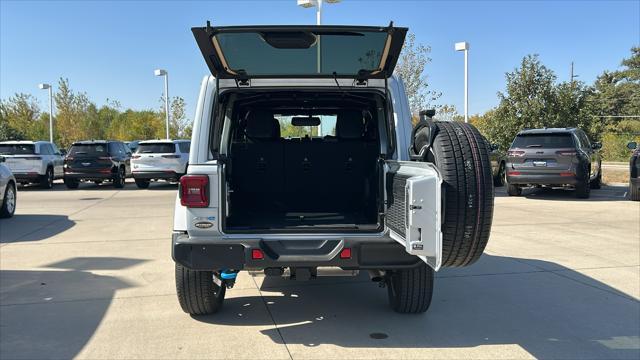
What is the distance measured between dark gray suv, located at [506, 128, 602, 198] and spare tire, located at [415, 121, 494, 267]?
10.8 m

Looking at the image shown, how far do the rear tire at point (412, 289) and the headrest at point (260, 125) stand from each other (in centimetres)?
188

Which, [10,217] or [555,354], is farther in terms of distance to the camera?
[10,217]

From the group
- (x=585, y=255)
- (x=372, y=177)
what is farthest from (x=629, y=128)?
(x=372, y=177)

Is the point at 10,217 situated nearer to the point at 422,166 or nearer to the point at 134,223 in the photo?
the point at 134,223

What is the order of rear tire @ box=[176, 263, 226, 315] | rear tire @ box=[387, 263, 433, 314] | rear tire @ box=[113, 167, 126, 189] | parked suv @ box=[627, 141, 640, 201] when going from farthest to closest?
1. rear tire @ box=[113, 167, 126, 189]
2. parked suv @ box=[627, 141, 640, 201]
3. rear tire @ box=[387, 263, 433, 314]
4. rear tire @ box=[176, 263, 226, 315]

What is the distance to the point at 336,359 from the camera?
377cm

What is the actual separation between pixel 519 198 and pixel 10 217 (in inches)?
489

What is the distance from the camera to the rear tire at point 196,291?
14.1 feet

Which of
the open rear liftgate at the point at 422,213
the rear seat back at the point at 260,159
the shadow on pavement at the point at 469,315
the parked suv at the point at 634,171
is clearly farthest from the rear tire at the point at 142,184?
the open rear liftgate at the point at 422,213

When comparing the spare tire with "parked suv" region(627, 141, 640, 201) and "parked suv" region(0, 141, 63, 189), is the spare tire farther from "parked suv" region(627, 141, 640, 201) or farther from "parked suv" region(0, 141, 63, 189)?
"parked suv" region(0, 141, 63, 189)

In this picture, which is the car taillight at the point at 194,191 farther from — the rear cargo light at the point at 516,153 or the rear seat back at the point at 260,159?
the rear cargo light at the point at 516,153

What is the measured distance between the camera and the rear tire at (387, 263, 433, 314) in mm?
4426

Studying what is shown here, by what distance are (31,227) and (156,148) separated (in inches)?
351

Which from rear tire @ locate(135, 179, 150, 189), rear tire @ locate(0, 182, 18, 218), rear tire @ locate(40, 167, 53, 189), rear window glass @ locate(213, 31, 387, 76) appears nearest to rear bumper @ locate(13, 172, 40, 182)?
rear tire @ locate(40, 167, 53, 189)
